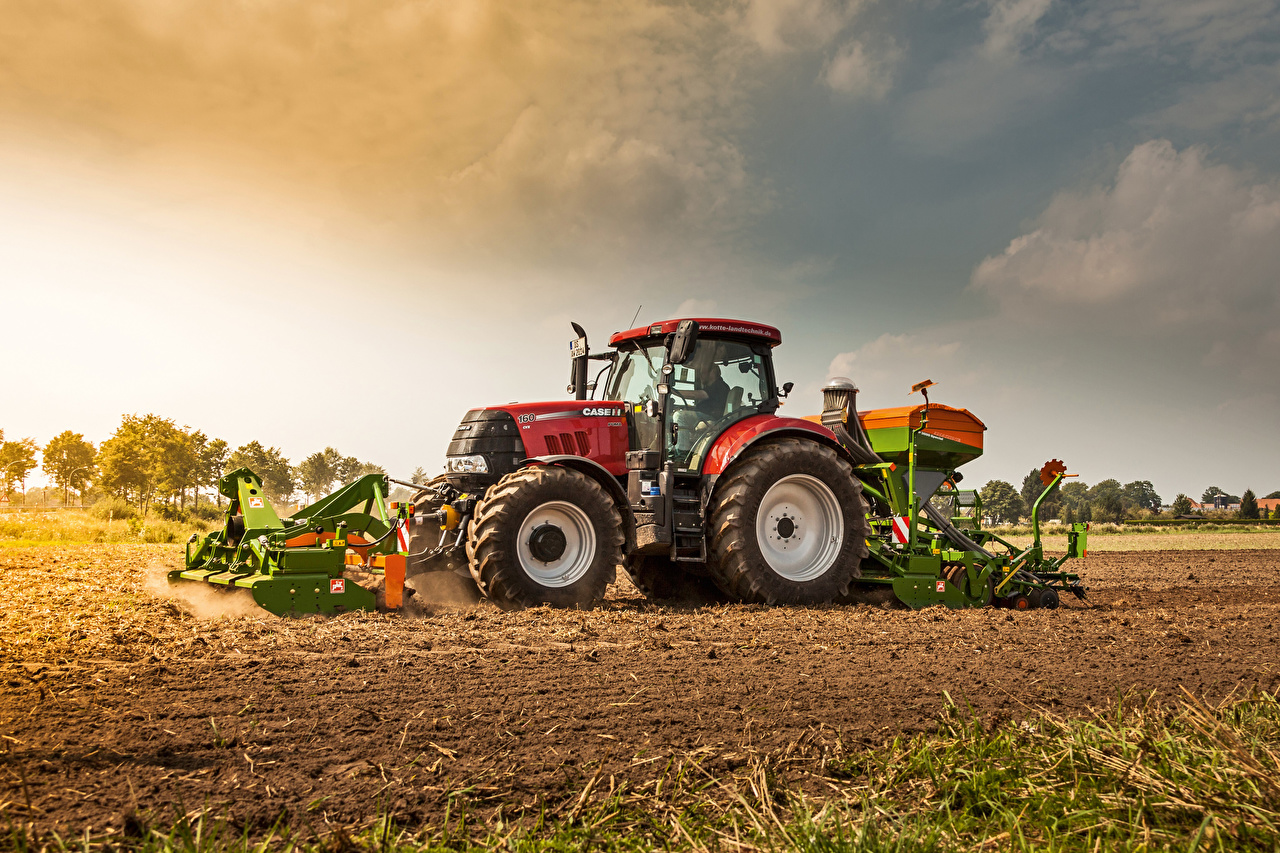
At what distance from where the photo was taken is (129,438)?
3259 centimetres

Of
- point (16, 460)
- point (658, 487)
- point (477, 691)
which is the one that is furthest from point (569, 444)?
point (16, 460)

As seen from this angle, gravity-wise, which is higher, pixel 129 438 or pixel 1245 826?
pixel 129 438

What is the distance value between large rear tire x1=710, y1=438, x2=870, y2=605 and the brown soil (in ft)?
2.04

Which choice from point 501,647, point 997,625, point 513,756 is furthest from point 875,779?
point 997,625

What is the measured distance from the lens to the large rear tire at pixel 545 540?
6.78 metres

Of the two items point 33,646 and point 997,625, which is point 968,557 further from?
point 33,646

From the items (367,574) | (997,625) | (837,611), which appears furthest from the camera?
(367,574)

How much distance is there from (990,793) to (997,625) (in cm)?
446

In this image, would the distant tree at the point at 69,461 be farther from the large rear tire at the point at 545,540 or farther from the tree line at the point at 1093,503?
the tree line at the point at 1093,503

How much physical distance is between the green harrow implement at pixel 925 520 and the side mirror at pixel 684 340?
255cm

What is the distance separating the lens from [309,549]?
6.55 meters

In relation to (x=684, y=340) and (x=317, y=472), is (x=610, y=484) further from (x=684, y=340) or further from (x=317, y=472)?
(x=317, y=472)

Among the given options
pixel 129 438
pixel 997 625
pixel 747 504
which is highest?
pixel 129 438

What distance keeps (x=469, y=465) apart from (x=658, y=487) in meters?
1.81
